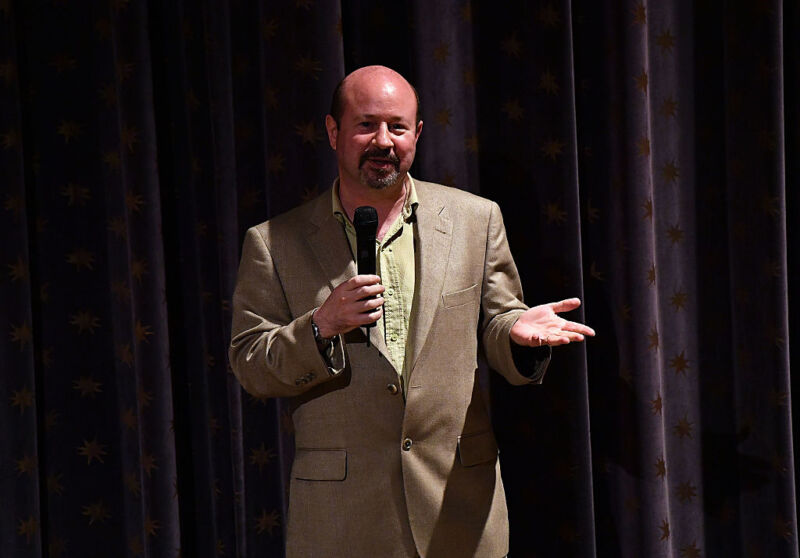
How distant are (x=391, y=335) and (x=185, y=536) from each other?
99 centimetres

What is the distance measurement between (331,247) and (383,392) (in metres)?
0.30

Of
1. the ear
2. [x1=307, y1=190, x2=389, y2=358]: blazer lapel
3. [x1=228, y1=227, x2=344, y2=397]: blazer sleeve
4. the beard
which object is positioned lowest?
[x1=228, y1=227, x2=344, y2=397]: blazer sleeve

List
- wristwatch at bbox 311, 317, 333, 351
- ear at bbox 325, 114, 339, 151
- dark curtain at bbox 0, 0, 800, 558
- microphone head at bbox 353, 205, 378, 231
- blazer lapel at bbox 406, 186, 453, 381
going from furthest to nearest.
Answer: dark curtain at bbox 0, 0, 800, 558 < ear at bbox 325, 114, 339, 151 < blazer lapel at bbox 406, 186, 453, 381 < wristwatch at bbox 311, 317, 333, 351 < microphone head at bbox 353, 205, 378, 231

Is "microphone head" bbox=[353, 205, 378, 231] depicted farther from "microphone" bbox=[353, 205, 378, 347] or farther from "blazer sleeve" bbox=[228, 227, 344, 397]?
"blazer sleeve" bbox=[228, 227, 344, 397]

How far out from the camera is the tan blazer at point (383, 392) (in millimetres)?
1566

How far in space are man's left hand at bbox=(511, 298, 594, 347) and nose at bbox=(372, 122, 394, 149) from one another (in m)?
0.42

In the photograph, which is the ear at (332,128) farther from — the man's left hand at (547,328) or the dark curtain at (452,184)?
the man's left hand at (547,328)

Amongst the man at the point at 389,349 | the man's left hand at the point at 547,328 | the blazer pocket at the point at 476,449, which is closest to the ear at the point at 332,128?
the man at the point at 389,349

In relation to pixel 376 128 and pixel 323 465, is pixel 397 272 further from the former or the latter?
pixel 323 465

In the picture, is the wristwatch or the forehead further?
the forehead

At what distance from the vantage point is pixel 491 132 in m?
2.21

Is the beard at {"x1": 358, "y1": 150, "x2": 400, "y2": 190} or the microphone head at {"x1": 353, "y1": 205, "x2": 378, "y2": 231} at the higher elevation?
the beard at {"x1": 358, "y1": 150, "x2": 400, "y2": 190}

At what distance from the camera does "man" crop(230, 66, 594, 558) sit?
157 centimetres


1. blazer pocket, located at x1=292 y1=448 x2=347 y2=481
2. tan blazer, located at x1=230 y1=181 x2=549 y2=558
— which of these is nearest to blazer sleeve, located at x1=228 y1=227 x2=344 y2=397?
tan blazer, located at x1=230 y1=181 x2=549 y2=558
